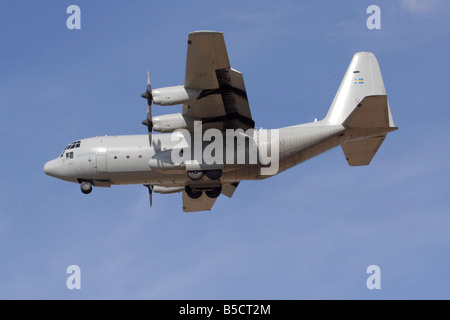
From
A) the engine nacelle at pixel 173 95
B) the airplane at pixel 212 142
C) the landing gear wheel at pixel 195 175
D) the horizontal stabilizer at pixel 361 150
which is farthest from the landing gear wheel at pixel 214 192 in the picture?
the horizontal stabilizer at pixel 361 150

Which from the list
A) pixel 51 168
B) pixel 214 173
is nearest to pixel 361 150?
pixel 214 173

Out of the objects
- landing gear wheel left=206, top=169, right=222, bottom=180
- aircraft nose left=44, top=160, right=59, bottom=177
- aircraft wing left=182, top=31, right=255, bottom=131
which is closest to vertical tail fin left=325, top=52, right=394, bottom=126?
aircraft wing left=182, top=31, right=255, bottom=131

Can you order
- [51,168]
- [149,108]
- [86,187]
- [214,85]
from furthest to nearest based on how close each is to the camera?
[51,168] → [86,187] → [149,108] → [214,85]

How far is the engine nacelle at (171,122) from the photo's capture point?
28.3 metres

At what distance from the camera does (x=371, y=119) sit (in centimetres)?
2881

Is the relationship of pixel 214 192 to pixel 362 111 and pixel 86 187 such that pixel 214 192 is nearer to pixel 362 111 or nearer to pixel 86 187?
pixel 86 187

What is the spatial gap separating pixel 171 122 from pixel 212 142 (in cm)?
170

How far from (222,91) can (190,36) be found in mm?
2741

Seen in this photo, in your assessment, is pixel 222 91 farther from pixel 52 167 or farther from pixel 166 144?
pixel 52 167

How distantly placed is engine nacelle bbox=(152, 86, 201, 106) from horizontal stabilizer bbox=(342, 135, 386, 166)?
22.6 feet

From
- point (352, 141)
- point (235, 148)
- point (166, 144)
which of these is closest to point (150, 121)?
point (166, 144)

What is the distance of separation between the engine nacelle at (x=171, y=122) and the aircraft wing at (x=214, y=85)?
0.69 feet

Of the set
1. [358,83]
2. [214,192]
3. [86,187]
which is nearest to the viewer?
[86,187]

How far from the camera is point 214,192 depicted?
100 feet
